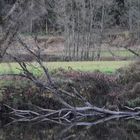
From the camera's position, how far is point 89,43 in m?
43.6

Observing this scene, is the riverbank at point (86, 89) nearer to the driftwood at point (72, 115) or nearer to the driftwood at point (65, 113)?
the driftwood at point (65, 113)

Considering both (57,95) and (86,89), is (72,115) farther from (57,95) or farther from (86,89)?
(86,89)

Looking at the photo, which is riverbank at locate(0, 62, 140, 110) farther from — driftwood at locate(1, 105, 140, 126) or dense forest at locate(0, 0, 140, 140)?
driftwood at locate(1, 105, 140, 126)

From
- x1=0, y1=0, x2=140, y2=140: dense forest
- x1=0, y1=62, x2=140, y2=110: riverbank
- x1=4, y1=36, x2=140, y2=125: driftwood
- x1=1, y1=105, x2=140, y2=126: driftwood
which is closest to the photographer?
x1=0, y1=0, x2=140, y2=140: dense forest

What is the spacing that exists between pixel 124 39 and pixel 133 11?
2643 mm

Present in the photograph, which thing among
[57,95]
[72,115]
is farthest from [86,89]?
[57,95]

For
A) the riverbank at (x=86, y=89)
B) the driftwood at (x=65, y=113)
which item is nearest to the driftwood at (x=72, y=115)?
the driftwood at (x=65, y=113)

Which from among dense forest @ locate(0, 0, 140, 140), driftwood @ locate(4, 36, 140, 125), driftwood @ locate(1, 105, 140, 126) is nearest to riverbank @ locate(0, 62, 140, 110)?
dense forest @ locate(0, 0, 140, 140)

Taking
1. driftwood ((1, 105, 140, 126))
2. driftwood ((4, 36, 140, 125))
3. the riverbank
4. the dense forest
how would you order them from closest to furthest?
the dense forest, driftwood ((4, 36, 140, 125)), driftwood ((1, 105, 140, 126)), the riverbank

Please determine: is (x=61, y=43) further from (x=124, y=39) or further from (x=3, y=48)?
(x=3, y=48)

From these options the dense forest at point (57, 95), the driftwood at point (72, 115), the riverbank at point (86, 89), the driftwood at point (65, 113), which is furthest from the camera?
the riverbank at point (86, 89)

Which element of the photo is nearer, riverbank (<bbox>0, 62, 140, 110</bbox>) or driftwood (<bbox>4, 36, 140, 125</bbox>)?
driftwood (<bbox>4, 36, 140, 125</bbox>)

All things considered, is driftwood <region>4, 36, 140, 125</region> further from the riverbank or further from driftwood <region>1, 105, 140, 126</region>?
the riverbank

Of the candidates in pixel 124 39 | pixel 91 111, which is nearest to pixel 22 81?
pixel 91 111
